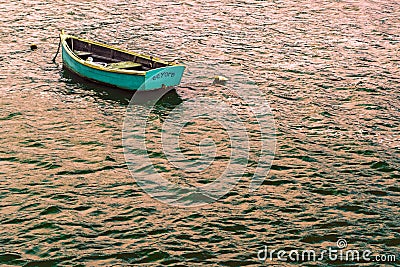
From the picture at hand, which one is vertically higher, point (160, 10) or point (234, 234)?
point (160, 10)

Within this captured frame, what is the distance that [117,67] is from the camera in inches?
1192

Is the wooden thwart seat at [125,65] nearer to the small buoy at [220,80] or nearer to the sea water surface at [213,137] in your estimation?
the sea water surface at [213,137]

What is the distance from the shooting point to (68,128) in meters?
25.8

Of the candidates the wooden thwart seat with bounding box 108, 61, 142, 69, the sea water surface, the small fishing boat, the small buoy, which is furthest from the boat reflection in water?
the small buoy

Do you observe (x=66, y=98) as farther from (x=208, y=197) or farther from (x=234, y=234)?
(x=234, y=234)

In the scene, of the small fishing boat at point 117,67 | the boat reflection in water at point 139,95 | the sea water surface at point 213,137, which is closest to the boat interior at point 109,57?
the small fishing boat at point 117,67

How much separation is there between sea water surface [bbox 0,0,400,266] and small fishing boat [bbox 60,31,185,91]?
1.93 ft

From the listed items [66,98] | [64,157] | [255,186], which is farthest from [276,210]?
[66,98]

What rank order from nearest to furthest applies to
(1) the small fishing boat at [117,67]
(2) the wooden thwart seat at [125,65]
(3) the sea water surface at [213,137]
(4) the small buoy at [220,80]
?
1. (3) the sea water surface at [213,137]
2. (1) the small fishing boat at [117,67]
3. (2) the wooden thwart seat at [125,65]
4. (4) the small buoy at [220,80]

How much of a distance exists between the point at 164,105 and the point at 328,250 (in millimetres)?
11604

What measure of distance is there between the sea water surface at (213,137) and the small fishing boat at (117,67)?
59 cm

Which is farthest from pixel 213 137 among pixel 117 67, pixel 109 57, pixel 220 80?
pixel 109 57

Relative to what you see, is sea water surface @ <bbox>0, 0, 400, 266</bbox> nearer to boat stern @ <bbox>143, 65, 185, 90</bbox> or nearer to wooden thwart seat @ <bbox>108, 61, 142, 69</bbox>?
boat stern @ <bbox>143, 65, 185, 90</bbox>

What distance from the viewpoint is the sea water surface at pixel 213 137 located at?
1884 cm
